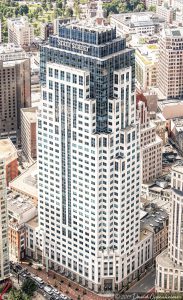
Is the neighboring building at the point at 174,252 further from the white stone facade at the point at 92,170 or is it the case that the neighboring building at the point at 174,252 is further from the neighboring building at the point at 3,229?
the neighboring building at the point at 3,229

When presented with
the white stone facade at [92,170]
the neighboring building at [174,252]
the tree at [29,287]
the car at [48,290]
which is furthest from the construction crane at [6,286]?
the neighboring building at [174,252]

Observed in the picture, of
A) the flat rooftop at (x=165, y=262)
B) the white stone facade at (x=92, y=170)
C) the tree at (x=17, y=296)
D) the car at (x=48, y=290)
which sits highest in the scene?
the white stone facade at (x=92, y=170)

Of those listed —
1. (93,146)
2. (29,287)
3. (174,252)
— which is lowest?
(29,287)

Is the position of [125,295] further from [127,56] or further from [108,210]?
[127,56]

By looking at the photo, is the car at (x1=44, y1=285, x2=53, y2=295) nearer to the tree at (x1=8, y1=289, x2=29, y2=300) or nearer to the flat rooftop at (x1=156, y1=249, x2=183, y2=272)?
the tree at (x1=8, y1=289, x2=29, y2=300)

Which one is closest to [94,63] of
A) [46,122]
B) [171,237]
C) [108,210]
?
[46,122]

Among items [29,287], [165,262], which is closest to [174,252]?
[165,262]

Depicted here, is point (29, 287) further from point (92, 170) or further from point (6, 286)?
point (92, 170)
